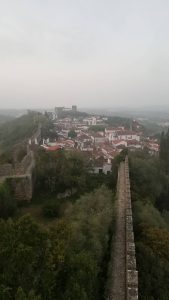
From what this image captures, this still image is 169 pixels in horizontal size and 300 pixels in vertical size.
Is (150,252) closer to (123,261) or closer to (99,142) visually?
(123,261)

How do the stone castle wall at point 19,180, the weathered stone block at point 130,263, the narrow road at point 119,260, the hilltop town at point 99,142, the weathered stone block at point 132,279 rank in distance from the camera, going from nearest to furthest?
1. the weathered stone block at point 132,279
2. the narrow road at point 119,260
3. the weathered stone block at point 130,263
4. the stone castle wall at point 19,180
5. the hilltop town at point 99,142

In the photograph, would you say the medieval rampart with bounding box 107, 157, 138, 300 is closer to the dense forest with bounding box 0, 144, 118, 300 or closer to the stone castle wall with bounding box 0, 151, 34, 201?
the dense forest with bounding box 0, 144, 118, 300

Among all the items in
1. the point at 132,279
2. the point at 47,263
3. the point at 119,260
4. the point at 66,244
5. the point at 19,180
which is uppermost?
the point at 47,263

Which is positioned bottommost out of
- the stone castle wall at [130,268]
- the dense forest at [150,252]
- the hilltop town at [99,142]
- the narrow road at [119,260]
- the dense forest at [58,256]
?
the hilltop town at [99,142]

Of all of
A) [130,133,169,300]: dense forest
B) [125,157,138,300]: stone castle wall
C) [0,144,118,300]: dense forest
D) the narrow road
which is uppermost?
[0,144,118,300]: dense forest

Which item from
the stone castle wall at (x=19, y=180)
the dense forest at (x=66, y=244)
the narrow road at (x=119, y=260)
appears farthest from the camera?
the stone castle wall at (x=19, y=180)

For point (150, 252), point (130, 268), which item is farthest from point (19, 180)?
point (130, 268)

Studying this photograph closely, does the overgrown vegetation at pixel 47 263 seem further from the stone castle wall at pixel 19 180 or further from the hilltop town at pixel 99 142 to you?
the hilltop town at pixel 99 142

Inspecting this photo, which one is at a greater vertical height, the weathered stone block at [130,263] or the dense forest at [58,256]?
the dense forest at [58,256]

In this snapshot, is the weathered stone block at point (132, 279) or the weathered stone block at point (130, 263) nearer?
the weathered stone block at point (132, 279)

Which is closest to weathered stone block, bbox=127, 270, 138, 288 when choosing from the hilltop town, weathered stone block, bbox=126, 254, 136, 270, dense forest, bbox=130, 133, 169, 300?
weathered stone block, bbox=126, 254, 136, 270

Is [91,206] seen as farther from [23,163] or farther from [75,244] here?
[23,163]

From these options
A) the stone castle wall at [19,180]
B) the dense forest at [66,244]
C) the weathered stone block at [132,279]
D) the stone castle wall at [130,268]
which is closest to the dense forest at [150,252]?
the dense forest at [66,244]
